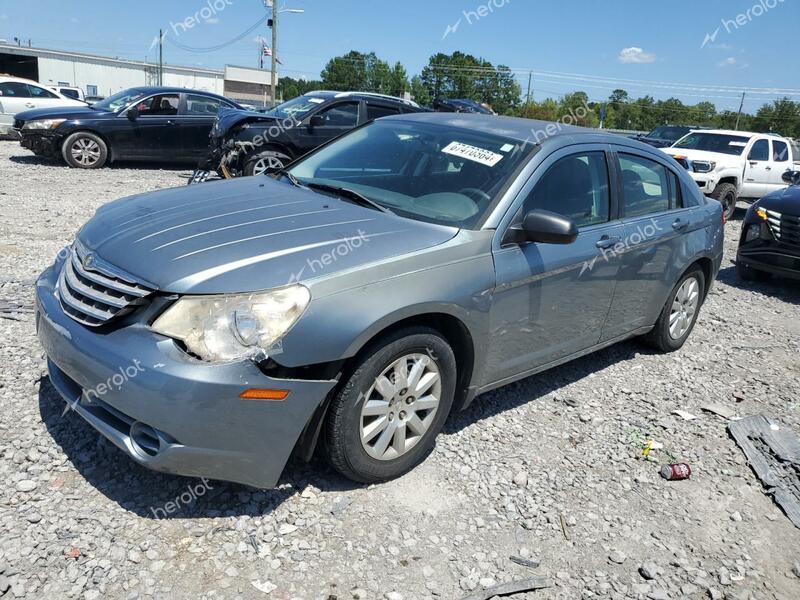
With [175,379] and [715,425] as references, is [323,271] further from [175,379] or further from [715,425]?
[715,425]

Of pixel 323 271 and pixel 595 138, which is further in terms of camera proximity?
pixel 595 138

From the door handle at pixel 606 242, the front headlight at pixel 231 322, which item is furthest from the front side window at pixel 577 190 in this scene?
the front headlight at pixel 231 322

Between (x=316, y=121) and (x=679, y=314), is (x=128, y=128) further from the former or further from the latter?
(x=679, y=314)

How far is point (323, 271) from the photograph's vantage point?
278 cm

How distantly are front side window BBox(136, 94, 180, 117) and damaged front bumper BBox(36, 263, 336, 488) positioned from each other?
11.0m

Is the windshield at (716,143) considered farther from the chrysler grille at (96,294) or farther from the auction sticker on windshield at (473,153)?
the chrysler grille at (96,294)

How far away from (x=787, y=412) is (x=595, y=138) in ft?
7.83

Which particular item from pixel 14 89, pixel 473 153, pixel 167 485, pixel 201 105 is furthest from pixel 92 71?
pixel 167 485

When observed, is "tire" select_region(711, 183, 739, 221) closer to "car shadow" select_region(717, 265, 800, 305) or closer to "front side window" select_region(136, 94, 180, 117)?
"car shadow" select_region(717, 265, 800, 305)

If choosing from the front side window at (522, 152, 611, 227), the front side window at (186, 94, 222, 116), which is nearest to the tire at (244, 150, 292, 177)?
the front side window at (186, 94, 222, 116)

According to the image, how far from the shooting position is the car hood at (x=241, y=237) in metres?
2.71

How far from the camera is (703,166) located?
41.3 ft

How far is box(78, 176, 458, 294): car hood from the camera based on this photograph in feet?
8.90

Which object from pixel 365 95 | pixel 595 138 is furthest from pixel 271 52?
pixel 595 138
